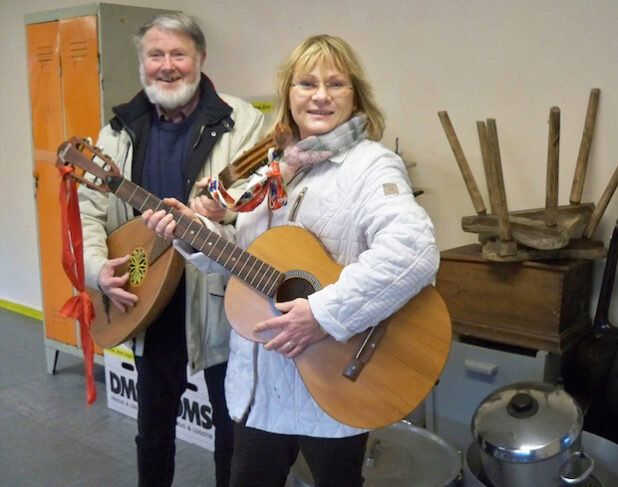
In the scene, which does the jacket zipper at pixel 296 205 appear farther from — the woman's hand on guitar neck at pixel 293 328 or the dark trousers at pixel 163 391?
the dark trousers at pixel 163 391

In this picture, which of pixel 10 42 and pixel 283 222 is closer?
pixel 283 222

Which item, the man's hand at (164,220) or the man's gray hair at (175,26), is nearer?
the man's hand at (164,220)

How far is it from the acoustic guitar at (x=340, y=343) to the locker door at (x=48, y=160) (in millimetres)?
2039

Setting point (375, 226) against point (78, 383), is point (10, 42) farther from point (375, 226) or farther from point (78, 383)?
point (375, 226)

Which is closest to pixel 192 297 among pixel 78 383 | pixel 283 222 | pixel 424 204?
pixel 283 222

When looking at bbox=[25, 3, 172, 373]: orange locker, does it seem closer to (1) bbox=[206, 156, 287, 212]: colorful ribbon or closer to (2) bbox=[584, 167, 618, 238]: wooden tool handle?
(1) bbox=[206, 156, 287, 212]: colorful ribbon

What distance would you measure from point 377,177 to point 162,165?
0.73 m

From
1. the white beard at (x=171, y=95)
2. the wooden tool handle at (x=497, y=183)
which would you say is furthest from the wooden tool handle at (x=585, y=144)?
the white beard at (x=171, y=95)

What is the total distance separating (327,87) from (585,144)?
1166mm

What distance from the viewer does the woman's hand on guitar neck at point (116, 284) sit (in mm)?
1707

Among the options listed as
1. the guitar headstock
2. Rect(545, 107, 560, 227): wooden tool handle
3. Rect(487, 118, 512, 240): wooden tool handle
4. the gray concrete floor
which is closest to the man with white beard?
the guitar headstock

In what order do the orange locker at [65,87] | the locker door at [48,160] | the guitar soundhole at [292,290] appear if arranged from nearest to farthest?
the guitar soundhole at [292,290]
the orange locker at [65,87]
the locker door at [48,160]

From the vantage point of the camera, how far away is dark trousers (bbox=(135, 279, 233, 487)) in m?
1.78

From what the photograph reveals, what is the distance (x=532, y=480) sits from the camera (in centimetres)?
166
